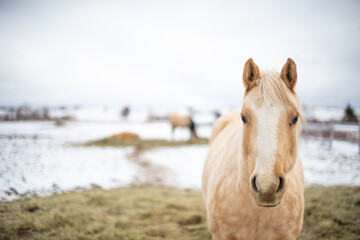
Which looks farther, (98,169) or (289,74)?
(98,169)

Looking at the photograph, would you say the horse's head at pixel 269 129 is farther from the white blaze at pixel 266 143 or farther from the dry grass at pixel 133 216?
the dry grass at pixel 133 216

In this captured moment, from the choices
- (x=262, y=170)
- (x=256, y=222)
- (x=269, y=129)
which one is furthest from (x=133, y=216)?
(x=269, y=129)

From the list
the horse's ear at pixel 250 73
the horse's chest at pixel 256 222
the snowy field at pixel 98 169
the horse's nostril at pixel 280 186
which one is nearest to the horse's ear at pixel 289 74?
the horse's ear at pixel 250 73

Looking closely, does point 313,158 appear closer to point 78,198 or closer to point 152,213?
point 152,213

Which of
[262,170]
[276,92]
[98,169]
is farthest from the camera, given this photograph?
[98,169]

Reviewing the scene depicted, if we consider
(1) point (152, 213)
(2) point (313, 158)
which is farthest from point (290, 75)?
(2) point (313, 158)

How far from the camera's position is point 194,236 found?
9.74 ft

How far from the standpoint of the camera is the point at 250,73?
158 centimetres

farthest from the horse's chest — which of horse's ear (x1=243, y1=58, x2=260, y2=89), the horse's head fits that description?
horse's ear (x1=243, y1=58, x2=260, y2=89)

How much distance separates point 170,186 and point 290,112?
15.1 feet

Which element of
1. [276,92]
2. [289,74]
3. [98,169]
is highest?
[289,74]

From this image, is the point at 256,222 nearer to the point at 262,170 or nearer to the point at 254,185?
the point at 254,185

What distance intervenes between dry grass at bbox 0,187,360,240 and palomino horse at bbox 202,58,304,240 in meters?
1.58

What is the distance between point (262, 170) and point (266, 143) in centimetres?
18
